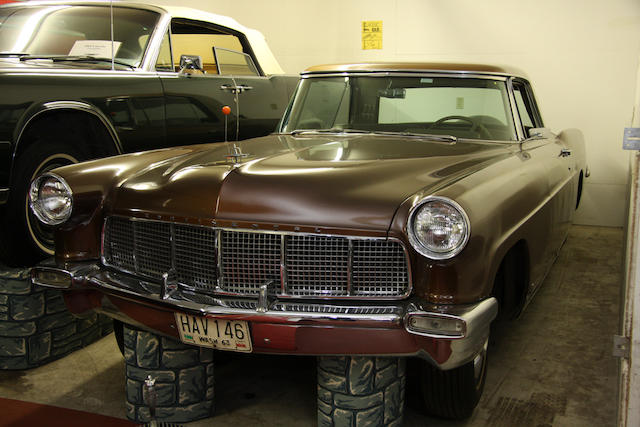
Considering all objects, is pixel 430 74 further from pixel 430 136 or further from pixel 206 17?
pixel 206 17

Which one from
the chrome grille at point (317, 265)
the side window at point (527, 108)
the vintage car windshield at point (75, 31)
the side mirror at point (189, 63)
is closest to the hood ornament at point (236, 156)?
the chrome grille at point (317, 265)

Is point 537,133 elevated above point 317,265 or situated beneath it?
elevated above

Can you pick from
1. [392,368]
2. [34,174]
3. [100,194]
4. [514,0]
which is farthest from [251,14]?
[392,368]

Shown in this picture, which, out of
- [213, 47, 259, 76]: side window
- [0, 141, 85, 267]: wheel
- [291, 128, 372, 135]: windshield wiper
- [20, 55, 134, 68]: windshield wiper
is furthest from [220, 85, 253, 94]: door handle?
[0, 141, 85, 267]: wheel

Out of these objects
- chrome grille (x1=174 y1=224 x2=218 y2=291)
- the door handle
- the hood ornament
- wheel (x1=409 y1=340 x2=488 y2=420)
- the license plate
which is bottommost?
wheel (x1=409 y1=340 x2=488 y2=420)

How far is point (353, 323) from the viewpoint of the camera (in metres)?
1.96

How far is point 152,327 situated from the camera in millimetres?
2229

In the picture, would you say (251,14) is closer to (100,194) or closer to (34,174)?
(34,174)

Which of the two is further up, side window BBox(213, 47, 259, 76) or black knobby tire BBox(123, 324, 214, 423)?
side window BBox(213, 47, 259, 76)

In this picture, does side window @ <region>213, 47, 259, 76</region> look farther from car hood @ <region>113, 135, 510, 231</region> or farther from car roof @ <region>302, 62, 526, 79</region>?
car hood @ <region>113, 135, 510, 231</region>

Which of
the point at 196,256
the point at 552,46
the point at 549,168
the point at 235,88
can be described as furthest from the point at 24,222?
the point at 552,46

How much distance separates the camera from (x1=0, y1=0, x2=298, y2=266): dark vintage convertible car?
123 inches

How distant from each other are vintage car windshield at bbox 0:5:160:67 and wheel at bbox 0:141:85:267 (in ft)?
2.78

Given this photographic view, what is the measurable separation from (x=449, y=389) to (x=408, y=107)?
5.32 ft
